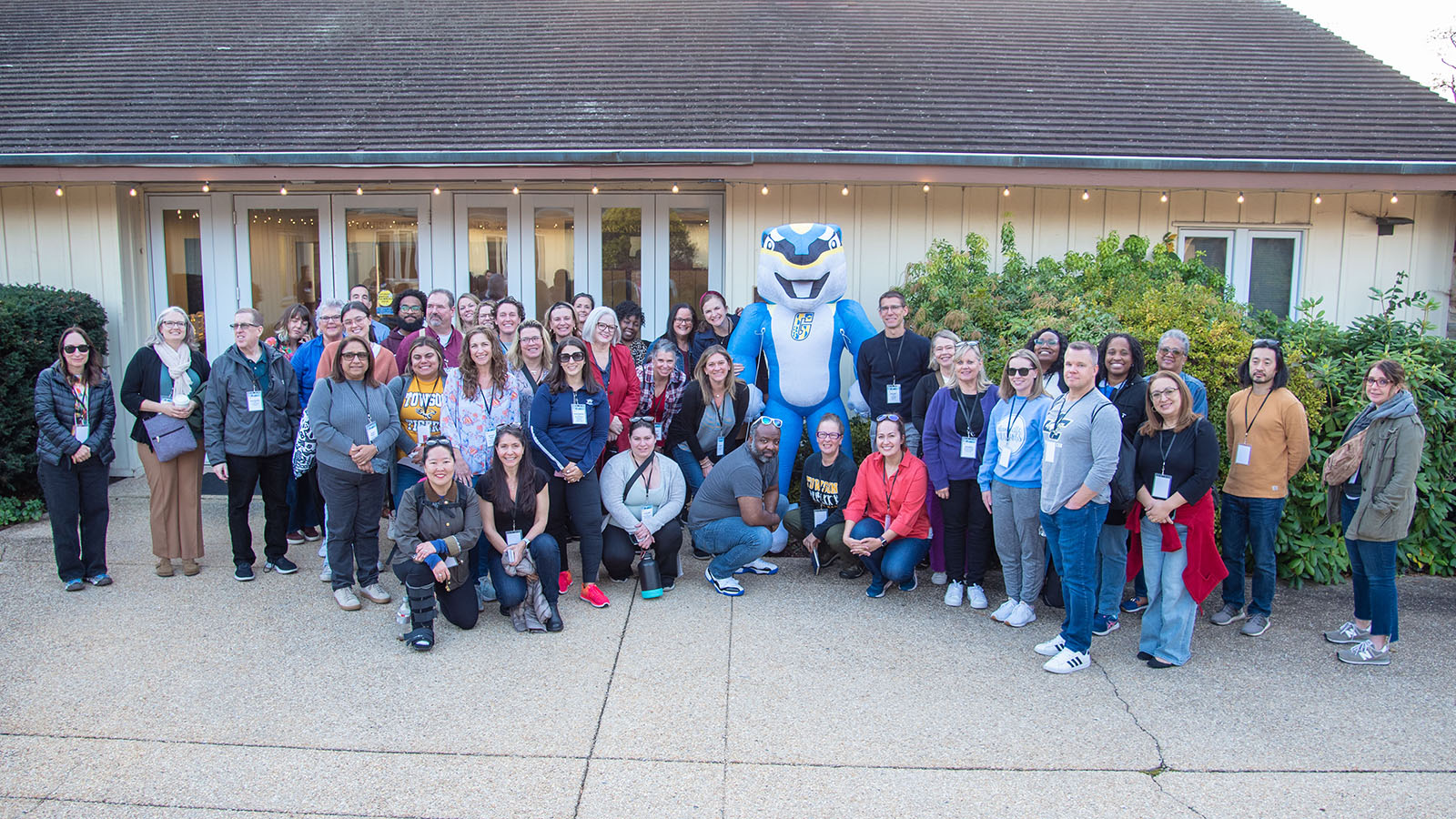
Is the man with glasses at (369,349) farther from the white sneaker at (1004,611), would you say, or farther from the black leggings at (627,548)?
the white sneaker at (1004,611)

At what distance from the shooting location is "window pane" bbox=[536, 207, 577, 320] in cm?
861

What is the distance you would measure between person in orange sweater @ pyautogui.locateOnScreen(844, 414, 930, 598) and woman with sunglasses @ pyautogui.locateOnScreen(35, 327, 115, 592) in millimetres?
4413

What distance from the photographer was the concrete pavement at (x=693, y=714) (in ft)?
11.5

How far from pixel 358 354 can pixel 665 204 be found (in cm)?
395

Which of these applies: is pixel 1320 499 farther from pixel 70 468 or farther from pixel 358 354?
pixel 70 468

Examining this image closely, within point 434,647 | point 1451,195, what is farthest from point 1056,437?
point 1451,195

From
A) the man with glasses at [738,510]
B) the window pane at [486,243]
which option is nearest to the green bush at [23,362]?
the window pane at [486,243]

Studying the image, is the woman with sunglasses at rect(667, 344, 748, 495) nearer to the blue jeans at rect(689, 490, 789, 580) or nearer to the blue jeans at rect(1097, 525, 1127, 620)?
the blue jeans at rect(689, 490, 789, 580)

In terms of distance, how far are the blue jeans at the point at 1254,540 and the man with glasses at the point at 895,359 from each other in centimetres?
197

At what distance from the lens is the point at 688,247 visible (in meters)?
8.58

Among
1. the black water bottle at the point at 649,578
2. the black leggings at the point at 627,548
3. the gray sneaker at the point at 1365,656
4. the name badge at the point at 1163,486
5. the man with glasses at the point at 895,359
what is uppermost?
the man with glasses at the point at 895,359

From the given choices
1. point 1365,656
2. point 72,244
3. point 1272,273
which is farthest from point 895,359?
point 72,244

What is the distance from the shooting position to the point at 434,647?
15.7 ft

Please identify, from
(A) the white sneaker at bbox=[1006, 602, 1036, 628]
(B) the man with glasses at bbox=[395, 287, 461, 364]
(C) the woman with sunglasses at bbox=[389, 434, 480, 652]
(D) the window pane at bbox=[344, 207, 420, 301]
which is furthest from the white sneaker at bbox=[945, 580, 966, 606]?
(D) the window pane at bbox=[344, 207, 420, 301]
